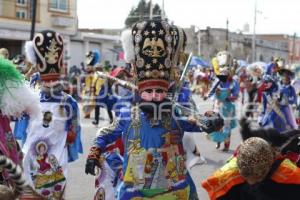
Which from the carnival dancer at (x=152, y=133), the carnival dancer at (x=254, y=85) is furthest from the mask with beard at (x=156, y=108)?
the carnival dancer at (x=254, y=85)

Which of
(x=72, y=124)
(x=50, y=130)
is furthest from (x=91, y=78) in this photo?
(x=50, y=130)

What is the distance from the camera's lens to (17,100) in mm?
4230

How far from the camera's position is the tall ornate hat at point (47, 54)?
6.04 meters

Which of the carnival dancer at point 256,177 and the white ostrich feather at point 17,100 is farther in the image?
the white ostrich feather at point 17,100

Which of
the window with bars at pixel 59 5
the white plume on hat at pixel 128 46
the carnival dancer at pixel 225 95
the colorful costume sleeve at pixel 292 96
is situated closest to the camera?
the white plume on hat at pixel 128 46

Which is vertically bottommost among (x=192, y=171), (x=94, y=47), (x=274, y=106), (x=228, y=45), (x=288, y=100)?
(x=192, y=171)

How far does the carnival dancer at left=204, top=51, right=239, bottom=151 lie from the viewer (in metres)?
11.3

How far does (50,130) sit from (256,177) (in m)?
3.16

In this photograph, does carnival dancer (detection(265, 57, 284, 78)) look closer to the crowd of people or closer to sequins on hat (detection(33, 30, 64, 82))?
the crowd of people

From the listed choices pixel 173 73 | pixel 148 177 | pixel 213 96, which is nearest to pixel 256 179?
pixel 148 177

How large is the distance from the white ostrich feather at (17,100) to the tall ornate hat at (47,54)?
1636 mm

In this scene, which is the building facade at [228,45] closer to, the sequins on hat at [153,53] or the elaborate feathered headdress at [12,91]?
the sequins on hat at [153,53]

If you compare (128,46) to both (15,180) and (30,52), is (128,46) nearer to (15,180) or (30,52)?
→ (15,180)

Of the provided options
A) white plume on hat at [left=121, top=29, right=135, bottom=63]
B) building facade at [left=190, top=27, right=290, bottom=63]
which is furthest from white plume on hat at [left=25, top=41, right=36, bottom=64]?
building facade at [left=190, top=27, right=290, bottom=63]
